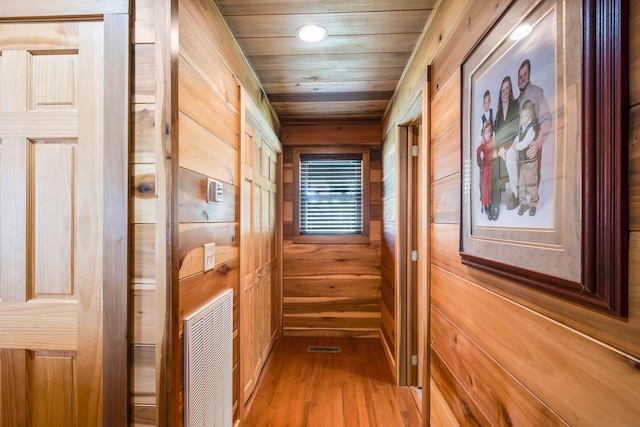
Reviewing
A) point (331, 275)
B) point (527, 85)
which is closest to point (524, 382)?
point (527, 85)

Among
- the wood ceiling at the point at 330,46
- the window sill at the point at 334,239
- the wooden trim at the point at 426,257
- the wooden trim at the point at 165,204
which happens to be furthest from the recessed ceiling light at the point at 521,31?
the window sill at the point at 334,239

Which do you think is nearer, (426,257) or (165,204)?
(165,204)

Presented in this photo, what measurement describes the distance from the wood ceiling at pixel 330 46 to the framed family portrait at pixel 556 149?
2.66 ft

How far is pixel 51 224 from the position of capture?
1109 mm

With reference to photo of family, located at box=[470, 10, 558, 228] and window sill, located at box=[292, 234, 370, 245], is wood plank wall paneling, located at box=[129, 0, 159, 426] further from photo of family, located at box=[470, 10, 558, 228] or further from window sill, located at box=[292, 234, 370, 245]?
window sill, located at box=[292, 234, 370, 245]

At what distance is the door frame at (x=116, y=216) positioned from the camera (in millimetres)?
1059

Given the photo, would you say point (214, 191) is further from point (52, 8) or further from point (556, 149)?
point (556, 149)

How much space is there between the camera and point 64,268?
1.11 metres

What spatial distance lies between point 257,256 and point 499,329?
1875mm

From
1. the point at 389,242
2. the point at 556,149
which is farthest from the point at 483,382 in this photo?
the point at 389,242

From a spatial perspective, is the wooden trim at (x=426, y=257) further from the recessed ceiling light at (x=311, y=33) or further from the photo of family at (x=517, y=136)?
the recessed ceiling light at (x=311, y=33)

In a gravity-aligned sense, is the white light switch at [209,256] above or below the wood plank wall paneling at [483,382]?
above

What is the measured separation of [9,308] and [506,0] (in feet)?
6.31

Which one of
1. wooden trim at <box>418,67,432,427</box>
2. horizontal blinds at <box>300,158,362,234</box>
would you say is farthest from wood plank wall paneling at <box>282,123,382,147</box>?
wooden trim at <box>418,67,432,427</box>
